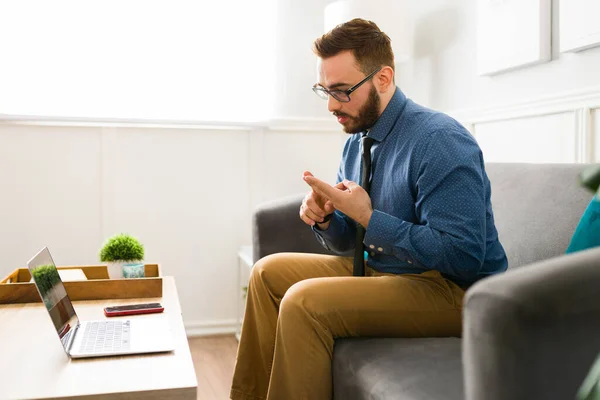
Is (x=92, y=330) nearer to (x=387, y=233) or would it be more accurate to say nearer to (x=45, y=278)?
(x=45, y=278)

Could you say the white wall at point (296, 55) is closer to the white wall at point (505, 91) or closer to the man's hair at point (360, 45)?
the white wall at point (505, 91)

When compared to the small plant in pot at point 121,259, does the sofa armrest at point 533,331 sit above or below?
above

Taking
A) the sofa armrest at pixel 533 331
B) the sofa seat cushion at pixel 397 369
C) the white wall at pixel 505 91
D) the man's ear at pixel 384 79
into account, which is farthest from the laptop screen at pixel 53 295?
the white wall at pixel 505 91

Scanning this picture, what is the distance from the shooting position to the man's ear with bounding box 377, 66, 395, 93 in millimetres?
→ 1758

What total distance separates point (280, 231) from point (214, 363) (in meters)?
0.85

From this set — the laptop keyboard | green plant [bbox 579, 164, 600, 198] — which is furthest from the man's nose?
green plant [bbox 579, 164, 600, 198]

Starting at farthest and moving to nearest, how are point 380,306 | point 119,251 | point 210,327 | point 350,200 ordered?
point 210,327, point 119,251, point 350,200, point 380,306

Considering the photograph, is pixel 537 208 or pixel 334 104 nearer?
pixel 537 208

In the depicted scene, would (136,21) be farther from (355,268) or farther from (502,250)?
(502,250)

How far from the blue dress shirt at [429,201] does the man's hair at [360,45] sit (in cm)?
13

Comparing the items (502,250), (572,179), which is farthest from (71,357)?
(572,179)

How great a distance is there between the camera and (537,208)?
156 cm

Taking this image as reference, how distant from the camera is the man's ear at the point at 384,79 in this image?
1758 millimetres

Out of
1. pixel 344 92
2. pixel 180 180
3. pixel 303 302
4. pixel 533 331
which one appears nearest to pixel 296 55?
pixel 180 180
